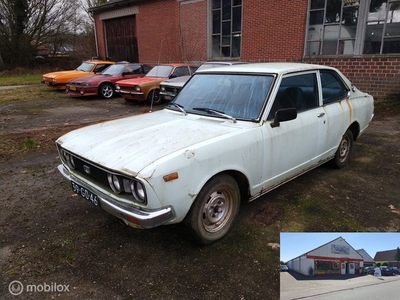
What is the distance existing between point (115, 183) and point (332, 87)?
11.2ft

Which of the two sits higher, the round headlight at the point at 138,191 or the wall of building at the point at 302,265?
the wall of building at the point at 302,265

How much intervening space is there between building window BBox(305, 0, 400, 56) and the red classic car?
7.13m

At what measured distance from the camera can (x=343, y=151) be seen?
4.89 metres

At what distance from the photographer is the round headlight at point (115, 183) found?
8.47ft

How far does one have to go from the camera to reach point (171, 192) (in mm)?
2453

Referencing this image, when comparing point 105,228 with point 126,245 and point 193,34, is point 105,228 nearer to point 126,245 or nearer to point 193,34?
point 126,245

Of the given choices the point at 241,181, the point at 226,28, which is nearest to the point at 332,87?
the point at 241,181

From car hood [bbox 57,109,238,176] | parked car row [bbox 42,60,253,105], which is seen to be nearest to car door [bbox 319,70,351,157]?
car hood [bbox 57,109,238,176]

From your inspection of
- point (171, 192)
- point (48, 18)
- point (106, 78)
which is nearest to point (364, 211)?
point (171, 192)

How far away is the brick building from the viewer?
10.7 metres

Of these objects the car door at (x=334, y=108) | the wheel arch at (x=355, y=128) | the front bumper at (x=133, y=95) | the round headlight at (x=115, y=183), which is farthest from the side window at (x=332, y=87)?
the front bumper at (x=133, y=95)

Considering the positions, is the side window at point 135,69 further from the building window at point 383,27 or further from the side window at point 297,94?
the side window at point 297,94

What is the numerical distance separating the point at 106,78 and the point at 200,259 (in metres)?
11.6

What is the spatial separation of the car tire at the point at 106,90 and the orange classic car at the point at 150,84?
138 centimetres
